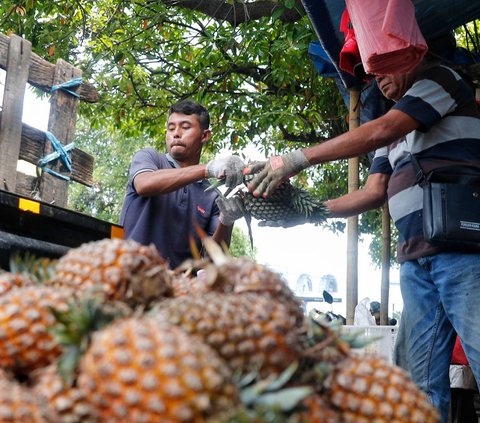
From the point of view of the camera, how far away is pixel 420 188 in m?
3.41

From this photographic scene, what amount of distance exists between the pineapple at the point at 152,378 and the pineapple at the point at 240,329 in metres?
0.07

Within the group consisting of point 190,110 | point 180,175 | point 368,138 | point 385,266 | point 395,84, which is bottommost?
point 385,266

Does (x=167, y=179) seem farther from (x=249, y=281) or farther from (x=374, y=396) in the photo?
(x=374, y=396)

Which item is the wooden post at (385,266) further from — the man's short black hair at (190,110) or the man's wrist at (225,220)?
the man's wrist at (225,220)

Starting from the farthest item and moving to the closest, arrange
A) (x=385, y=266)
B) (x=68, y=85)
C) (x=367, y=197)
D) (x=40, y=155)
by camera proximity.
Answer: (x=385, y=266)
(x=68, y=85)
(x=40, y=155)
(x=367, y=197)

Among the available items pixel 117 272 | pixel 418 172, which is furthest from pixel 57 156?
pixel 117 272

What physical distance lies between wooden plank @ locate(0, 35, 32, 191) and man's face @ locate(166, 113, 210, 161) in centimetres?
110

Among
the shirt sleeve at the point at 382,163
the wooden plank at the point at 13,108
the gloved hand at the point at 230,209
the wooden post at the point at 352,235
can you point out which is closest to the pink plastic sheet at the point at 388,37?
the shirt sleeve at the point at 382,163

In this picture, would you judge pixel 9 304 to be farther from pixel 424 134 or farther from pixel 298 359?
pixel 424 134

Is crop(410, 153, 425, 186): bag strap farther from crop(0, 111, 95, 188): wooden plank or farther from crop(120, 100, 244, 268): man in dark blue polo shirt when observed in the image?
crop(0, 111, 95, 188): wooden plank

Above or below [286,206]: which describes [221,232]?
below

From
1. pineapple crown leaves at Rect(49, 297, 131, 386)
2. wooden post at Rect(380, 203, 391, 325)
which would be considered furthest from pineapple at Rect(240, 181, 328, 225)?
wooden post at Rect(380, 203, 391, 325)

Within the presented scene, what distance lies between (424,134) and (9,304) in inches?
106

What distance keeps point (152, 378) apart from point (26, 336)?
312mm
